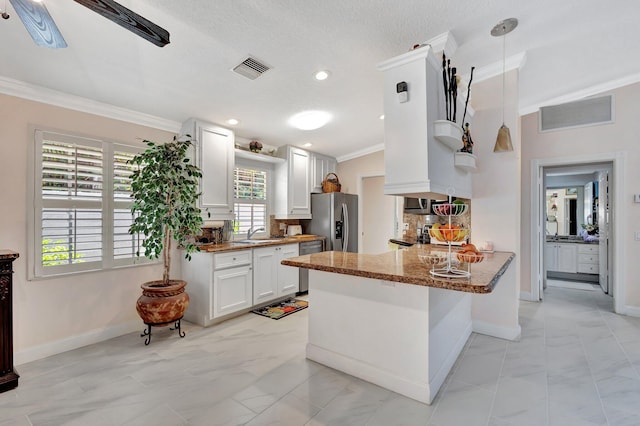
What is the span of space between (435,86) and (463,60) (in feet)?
3.56

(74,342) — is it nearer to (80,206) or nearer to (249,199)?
(80,206)

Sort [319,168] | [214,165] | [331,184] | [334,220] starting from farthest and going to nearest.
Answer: [319,168]
[331,184]
[334,220]
[214,165]

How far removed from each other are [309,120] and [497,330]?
3.29 metres

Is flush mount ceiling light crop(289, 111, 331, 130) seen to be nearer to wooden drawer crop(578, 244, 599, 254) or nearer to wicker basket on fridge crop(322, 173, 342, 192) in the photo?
wicker basket on fridge crop(322, 173, 342, 192)

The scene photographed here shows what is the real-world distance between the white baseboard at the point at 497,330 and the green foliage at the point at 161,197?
3.19 metres

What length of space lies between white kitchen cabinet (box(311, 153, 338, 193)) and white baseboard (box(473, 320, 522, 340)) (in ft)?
10.6

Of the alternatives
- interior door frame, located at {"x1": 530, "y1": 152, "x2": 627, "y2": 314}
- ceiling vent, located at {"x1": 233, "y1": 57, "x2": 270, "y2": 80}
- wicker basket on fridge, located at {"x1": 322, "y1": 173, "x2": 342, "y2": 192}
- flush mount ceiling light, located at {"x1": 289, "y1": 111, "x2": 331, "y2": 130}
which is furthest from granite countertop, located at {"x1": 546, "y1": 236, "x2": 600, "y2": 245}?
ceiling vent, located at {"x1": 233, "y1": 57, "x2": 270, "y2": 80}

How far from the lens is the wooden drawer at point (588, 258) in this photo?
5388 mm

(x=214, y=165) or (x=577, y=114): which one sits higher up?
(x=577, y=114)

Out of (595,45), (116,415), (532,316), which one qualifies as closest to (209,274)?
(116,415)

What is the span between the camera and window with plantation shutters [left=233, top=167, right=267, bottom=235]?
14.7 ft

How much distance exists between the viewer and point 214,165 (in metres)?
3.79

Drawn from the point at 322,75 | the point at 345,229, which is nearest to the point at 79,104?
the point at 322,75

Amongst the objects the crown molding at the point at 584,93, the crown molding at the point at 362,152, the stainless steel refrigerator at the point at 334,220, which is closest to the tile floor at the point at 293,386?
the stainless steel refrigerator at the point at 334,220
